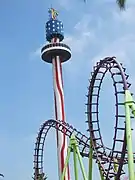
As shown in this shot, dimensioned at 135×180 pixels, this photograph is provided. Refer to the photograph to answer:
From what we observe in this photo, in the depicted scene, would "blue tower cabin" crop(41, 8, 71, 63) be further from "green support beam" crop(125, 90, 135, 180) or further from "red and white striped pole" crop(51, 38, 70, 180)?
"green support beam" crop(125, 90, 135, 180)

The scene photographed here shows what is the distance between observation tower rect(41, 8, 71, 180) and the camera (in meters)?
38.8

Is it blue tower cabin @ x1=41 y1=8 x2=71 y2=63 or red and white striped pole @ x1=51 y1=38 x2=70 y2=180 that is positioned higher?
blue tower cabin @ x1=41 y1=8 x2=71 y2=63

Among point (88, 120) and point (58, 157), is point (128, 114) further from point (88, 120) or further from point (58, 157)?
point (58, 157)

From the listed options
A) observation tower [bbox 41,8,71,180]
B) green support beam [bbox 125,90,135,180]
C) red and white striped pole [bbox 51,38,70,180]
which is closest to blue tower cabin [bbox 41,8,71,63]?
observation tower [bbox 41,8,71,180]

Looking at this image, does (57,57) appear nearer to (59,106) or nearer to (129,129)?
(59,106)

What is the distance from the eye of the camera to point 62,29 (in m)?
45.3

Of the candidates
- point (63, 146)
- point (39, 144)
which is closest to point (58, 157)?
point (63, 146)

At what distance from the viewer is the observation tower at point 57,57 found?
127 feet

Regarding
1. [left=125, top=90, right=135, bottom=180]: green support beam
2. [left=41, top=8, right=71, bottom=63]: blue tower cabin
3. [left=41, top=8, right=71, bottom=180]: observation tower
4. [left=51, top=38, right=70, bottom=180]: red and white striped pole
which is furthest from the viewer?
[left=41, top=8, right=71, bottom=63]: blue tower cabin

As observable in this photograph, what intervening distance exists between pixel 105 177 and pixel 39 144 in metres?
12.2

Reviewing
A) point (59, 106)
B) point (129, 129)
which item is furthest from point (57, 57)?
point (129, 129)

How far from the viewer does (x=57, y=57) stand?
142 ft

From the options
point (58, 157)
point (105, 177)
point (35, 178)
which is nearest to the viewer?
point (105, 177)

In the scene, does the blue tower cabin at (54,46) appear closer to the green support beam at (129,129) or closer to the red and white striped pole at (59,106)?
the red and white striped pole at (59,106)
